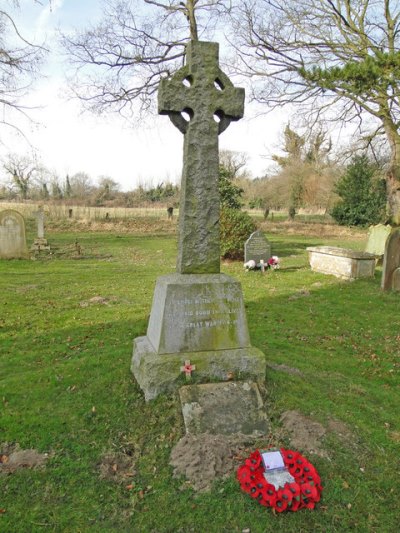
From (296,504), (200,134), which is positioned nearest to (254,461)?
(296,504)

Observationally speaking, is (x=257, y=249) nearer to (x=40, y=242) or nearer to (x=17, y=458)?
(x=40, y=242)

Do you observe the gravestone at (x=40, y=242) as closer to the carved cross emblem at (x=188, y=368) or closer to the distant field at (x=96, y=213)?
the distant field at (x=96, y=213)

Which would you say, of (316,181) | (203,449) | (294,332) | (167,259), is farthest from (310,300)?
(316,181)

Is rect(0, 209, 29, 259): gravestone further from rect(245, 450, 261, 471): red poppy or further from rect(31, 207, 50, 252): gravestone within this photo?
rect(245, 450, 261, 471): red poppy

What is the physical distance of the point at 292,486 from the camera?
3.01 meters

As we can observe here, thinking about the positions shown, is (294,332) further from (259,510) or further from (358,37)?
(358,37)

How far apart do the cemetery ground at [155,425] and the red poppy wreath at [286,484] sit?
71 millimetres

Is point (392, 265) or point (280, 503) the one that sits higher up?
point (392, 265)

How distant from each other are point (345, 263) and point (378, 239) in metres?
3.68

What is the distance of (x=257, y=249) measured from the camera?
44.5 feet

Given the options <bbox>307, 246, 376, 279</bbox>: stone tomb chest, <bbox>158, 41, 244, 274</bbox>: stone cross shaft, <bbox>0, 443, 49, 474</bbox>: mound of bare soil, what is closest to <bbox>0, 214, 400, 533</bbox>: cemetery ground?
<bbox>0, 443, 49, 474</bbox>: mound of bare soil

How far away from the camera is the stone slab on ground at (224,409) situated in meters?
3.65

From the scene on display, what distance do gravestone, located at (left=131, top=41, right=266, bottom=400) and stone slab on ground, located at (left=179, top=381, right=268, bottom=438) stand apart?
18cm

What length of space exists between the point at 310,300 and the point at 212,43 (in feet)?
22.7
